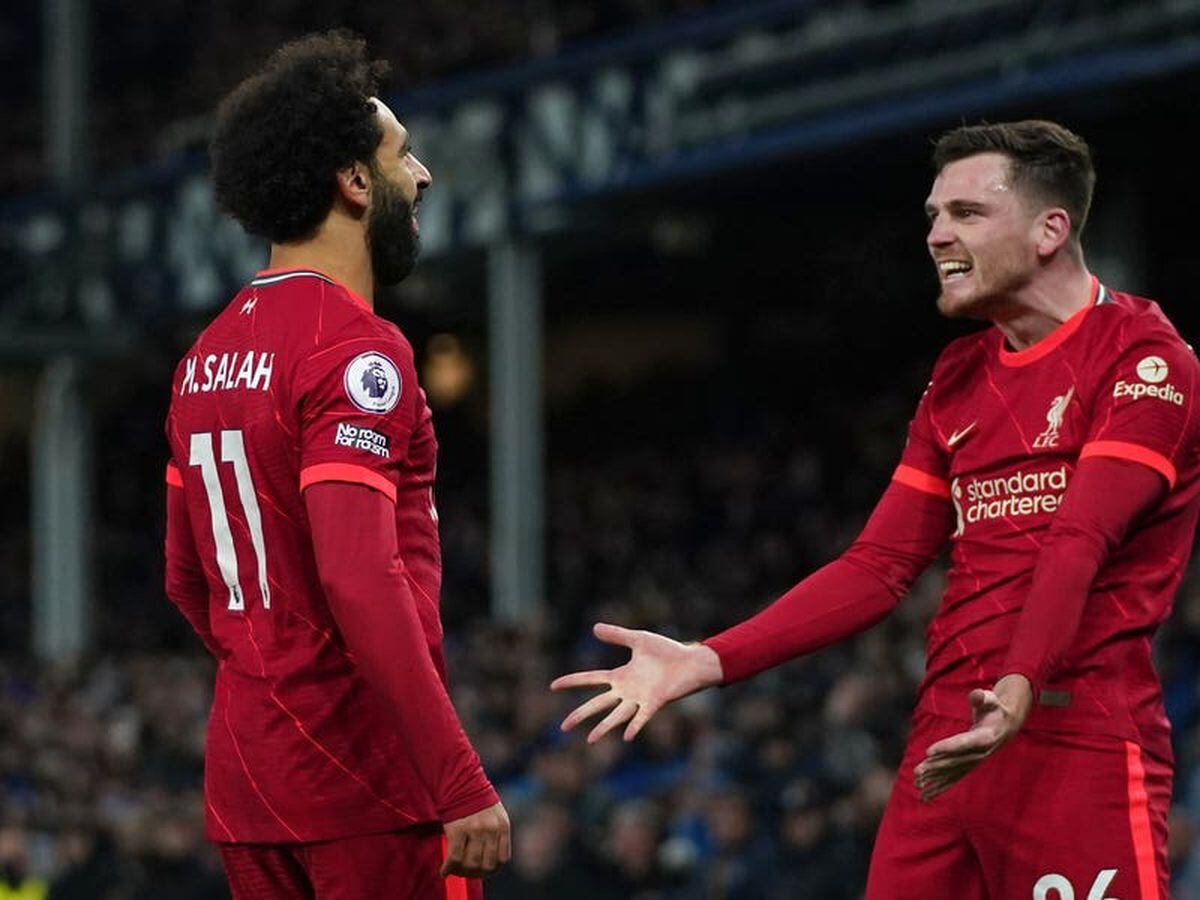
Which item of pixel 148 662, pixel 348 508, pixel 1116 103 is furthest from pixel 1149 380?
pixel 148 662

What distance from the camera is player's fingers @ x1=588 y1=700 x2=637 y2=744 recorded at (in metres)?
4.08

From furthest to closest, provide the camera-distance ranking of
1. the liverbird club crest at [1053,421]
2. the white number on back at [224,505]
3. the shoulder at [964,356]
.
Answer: the shoulder at [964,356] < the liverbird club crest at [1053,421] < the white number on back at [224,505]

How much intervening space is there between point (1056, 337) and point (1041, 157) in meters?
0.33

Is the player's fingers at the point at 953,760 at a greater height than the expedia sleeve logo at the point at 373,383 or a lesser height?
lesser

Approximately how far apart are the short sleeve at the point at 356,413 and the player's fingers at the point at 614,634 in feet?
1.66

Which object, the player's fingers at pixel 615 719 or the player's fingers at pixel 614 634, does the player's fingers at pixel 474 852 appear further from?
the player's fingers at pixel 614 634

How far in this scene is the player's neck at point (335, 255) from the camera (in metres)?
4.07

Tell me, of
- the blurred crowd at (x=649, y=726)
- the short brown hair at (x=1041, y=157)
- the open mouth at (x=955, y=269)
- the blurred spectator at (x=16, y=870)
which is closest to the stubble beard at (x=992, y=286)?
the open mouth at (x=955, y=269)

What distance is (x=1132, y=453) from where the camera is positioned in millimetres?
4121

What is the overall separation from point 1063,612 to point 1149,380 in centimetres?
46

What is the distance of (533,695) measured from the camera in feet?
42.7

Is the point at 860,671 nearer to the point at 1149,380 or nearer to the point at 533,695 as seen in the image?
the point at 533,695

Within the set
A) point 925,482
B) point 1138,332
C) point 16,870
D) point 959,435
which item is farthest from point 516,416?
point 1138,332

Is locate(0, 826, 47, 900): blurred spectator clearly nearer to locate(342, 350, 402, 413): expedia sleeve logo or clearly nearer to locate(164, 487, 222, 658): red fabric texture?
locate(164, 487, 222, 658): red fabric texture
